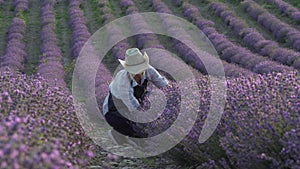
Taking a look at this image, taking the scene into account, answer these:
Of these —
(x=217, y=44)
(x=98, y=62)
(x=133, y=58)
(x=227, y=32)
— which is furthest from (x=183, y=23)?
(x=133, y=58)

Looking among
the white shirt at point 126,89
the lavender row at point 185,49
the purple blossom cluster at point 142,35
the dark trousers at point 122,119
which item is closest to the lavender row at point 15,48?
the purple blossom cluster at point 142,35

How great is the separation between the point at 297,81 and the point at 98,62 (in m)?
5.81

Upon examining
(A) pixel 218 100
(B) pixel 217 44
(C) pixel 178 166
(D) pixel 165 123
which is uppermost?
(A) pixel 218 100

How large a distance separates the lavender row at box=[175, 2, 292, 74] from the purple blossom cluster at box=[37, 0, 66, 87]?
2.78 meters

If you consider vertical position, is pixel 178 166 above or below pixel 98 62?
above

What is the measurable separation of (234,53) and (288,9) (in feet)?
11.2

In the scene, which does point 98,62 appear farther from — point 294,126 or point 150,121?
point 294,126

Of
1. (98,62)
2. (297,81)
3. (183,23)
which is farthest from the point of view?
(183,23)

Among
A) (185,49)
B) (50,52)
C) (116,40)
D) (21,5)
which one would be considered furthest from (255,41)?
(21,5)

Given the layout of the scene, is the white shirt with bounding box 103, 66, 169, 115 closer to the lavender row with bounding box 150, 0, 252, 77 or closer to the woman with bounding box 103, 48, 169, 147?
the woman with bounding box 103, 48, 169, 147

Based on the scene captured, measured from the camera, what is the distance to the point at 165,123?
4.27m

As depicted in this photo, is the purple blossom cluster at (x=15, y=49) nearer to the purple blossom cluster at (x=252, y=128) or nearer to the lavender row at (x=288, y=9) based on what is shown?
the purple blossom cluster at (x=252, y=128)

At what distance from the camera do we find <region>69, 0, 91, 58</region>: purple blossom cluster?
434 inches

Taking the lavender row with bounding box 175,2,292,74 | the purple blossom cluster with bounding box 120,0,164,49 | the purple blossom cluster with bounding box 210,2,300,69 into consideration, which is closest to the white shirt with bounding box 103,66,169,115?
the lavender row with bounding box 175,2,292,74
